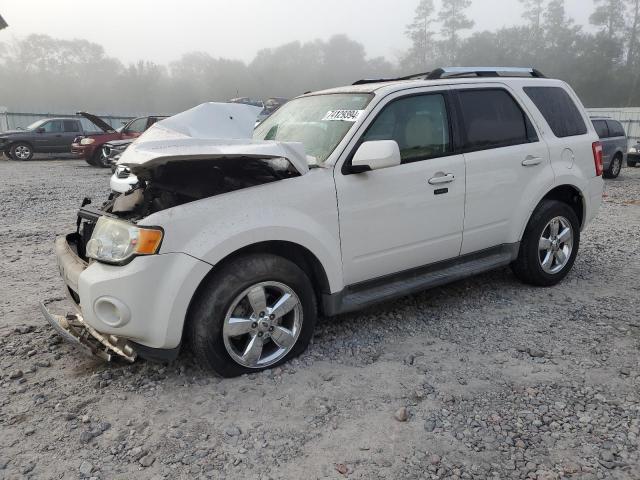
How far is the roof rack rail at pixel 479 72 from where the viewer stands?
4.19m

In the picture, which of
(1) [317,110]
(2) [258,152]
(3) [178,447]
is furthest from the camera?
(1) [317,110]

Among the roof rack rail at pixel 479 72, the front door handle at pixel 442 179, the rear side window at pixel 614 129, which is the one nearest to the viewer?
the front door handle at pixel 442 179

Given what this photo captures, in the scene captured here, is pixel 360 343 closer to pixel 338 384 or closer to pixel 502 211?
pixel 338 384

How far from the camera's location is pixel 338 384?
3.14 meters

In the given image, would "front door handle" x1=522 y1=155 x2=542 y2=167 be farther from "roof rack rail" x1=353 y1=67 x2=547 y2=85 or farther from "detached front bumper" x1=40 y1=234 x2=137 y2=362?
"detached front bumper" x1=40 y1=234 x2=137 y2=362

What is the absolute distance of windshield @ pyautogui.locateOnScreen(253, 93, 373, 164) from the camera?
3.61 m

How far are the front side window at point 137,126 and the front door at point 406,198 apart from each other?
50.4 feet

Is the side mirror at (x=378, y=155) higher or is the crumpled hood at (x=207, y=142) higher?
the crumpled hood at (x=207, y=142)

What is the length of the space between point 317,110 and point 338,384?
2077 mm

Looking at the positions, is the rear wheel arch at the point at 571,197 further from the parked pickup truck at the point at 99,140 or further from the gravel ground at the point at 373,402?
the parked pickup truck at the point at 99,140

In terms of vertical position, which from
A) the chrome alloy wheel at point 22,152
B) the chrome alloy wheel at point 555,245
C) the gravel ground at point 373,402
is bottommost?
the gravel ground at point 373,402

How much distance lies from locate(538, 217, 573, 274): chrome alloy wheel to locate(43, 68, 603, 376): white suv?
3 cm

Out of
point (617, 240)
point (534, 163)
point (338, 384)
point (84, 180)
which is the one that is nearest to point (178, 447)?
point (338, 384)

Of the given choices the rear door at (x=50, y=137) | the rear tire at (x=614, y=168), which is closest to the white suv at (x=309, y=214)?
the rear tire at (x=614, y=168)
